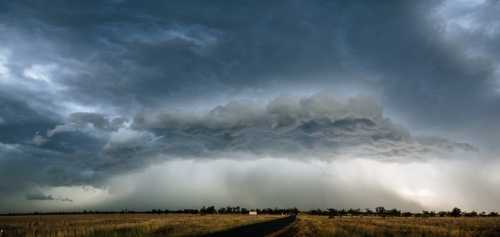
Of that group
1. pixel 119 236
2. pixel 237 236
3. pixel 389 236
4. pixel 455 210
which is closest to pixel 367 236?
pixel 389 236

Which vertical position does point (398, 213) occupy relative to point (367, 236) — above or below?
below

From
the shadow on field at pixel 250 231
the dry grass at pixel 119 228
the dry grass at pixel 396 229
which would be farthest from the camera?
the dry grass at pixel 396 229

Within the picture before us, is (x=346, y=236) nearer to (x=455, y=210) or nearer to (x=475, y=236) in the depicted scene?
(x=475, y=236)

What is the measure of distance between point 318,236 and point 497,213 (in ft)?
724

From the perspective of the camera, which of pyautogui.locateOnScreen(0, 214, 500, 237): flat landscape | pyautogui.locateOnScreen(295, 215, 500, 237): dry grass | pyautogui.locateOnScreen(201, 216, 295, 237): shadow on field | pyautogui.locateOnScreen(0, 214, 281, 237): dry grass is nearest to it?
pyautogui.locateOnScreen(201, 216, 295, 237): shadow on field

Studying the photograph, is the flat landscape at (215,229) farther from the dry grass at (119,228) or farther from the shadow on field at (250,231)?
the shadow on field at (250,231)

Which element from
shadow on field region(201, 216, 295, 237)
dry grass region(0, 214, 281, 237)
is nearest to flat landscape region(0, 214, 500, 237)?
dry grass region(0, 214, 281, 237)

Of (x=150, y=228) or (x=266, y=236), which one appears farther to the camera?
(x=150, y=228)

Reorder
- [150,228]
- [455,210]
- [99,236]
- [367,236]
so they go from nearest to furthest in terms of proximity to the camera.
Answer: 1. [99,236]
2. [367,236]
3. [150,228]
4. [455,210]

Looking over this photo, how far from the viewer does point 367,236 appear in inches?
1300

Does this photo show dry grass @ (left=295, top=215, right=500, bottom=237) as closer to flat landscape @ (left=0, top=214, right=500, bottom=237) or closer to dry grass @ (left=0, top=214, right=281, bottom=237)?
flat landscape @ (left=0, top=214, right=500, bottom=237)

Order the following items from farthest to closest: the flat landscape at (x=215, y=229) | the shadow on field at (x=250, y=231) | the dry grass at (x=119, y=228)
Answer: the flat landscape at (x=215, y=229) < the dry grass at (x=119, y=228) < the shadow on field at (x=250, y=231)

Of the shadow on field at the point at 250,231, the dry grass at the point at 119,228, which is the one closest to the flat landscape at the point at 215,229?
the dry grass at the point at 119,228

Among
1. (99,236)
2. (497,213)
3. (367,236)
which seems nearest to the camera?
(99,236)
